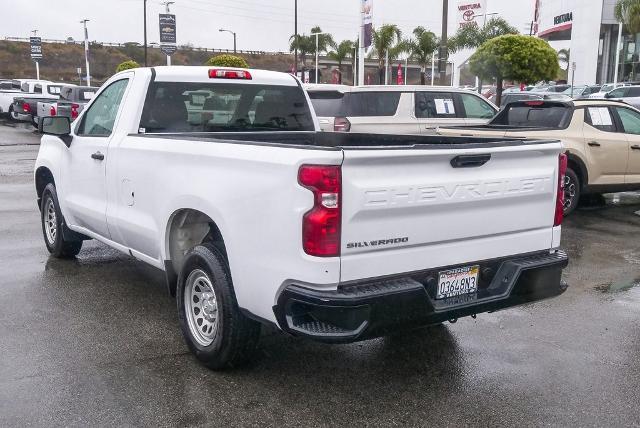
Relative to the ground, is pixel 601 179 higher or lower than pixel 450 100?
lower

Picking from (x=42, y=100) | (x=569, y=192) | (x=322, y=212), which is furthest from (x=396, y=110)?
(x=42, y=100)

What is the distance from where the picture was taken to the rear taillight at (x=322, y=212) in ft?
10.9

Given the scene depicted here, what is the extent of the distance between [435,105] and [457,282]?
963cm

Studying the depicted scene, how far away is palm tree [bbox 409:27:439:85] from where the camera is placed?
1860 inches

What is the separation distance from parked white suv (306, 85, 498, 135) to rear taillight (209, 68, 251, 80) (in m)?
7.03

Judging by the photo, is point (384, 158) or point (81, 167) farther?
point (81, 167)

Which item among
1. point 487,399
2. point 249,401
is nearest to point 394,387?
point 487,399

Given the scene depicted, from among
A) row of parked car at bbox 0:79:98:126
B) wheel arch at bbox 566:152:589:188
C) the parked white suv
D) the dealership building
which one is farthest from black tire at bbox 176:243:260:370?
the dealership building

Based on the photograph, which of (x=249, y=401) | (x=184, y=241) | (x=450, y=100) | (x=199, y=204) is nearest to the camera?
(x=249, y=401)

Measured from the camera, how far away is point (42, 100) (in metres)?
26.0

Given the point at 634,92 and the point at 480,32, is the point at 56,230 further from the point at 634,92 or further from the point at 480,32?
the point at 480,32

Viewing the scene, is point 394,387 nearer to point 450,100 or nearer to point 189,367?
point 189,367

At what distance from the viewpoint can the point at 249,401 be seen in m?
3.86

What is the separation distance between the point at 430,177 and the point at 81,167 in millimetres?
3513
